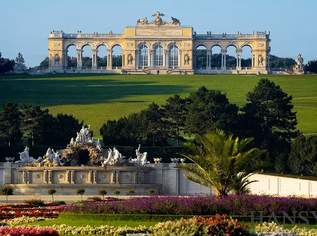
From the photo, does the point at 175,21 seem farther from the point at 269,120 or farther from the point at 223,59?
the point at 269,120

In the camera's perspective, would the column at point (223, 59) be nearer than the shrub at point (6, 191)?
No

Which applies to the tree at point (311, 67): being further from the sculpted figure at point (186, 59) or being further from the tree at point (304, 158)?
the tree at point (304, 158)

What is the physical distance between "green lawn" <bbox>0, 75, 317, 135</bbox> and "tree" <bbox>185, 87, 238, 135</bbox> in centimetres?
837

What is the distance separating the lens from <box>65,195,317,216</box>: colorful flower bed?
2866 cm

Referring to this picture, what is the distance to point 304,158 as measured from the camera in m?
54.0

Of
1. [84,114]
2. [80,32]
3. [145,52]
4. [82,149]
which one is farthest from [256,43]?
[82,149]

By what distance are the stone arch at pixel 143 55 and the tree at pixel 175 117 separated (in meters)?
66.3

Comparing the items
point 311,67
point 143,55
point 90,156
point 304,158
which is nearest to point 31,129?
point 90,156

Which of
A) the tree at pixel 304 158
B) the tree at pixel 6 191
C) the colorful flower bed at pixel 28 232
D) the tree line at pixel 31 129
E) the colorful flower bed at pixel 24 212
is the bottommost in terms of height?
the tree at pixel 6 191

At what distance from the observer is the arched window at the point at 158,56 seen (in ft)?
438

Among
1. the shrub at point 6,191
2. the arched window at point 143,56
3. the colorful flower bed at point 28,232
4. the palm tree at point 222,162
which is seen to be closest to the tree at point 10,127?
the shrub at point 6,191

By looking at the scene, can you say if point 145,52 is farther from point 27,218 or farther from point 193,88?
point 27,218

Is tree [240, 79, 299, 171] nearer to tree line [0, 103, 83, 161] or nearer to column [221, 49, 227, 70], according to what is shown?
tree line [0, 103, 83, 161]

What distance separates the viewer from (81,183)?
53.4 m
